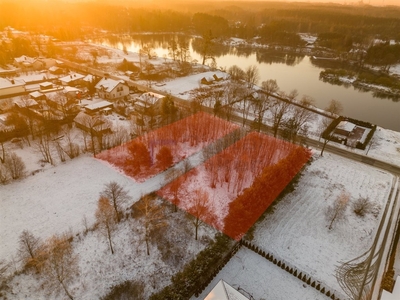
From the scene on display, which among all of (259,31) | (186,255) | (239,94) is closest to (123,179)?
(186,255)

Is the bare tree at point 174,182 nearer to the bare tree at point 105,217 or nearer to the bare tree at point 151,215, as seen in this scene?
the bare tree at point 151,215

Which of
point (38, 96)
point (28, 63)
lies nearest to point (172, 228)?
point (38, 96)

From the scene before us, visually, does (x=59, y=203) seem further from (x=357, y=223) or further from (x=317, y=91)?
(x=317, y=91)

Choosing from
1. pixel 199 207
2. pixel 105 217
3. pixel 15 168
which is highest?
pixel 199 207

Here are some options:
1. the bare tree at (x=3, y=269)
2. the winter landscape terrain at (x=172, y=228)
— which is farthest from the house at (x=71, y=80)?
the bare tree at (x=3, y=269)

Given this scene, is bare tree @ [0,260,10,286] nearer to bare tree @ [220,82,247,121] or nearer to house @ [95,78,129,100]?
bare tree @ [220,82,247,121]

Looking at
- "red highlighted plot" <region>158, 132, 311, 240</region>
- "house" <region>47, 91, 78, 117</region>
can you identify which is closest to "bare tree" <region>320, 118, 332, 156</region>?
"red highlighted plot" <region>158, 132, 311, 240</region>

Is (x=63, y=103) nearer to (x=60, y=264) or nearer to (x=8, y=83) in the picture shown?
(x=8, y=83)
